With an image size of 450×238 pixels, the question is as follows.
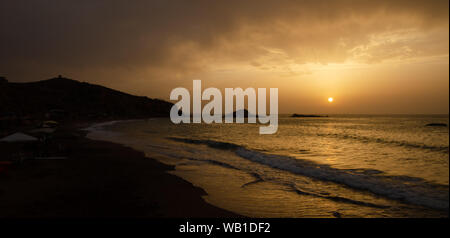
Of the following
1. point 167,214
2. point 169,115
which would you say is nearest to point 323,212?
point 167,214

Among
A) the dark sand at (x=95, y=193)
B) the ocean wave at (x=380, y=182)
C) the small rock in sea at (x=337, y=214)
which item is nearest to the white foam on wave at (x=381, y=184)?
the ocean wave at (x=380, y=182)

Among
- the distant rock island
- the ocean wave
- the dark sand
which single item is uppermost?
the distant rock island

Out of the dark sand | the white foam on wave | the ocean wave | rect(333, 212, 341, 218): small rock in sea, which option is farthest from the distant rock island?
rect(333, 212, 341, 218): small rock in sea

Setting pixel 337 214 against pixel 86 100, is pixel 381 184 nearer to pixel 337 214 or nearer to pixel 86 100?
pixel 337 214

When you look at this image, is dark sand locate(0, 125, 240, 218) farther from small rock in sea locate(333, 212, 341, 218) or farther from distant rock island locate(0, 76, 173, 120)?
distant rock island locate(0, 76, 173, 120)

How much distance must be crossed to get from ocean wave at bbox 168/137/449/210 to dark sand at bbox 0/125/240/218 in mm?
5784

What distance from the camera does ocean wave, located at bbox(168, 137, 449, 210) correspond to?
8.40m

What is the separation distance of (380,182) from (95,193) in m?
10.5

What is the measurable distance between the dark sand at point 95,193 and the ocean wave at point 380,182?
19.0 feet

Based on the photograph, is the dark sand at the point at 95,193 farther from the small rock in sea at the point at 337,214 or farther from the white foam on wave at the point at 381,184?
the white foam on wave at the point at 381,184

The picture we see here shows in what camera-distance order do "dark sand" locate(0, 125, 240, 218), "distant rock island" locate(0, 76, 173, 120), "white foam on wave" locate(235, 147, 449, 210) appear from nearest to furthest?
"dark sand" locate(0, 125, 240, 218), "white foam on wave" locate(235, 147, 449, 210), "distant rock island" locate(0, 76, 173, 120)

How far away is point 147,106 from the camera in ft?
545
